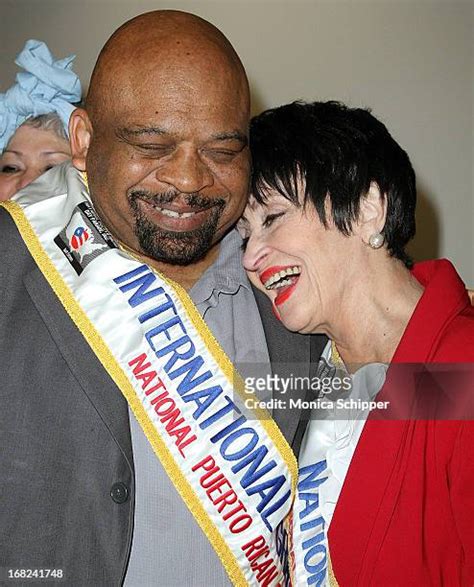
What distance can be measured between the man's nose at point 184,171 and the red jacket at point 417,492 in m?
0.48

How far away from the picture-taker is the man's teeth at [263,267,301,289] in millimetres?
1627

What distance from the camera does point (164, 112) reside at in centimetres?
144

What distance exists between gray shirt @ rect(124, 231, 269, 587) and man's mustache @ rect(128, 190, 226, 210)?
0.25 metres

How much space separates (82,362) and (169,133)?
0.44 metres

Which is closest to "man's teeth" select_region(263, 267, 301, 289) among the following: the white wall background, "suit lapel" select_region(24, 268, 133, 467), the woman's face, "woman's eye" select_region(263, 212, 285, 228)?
the woman's face

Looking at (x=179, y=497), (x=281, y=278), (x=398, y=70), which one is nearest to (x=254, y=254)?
(x=281, y=278)

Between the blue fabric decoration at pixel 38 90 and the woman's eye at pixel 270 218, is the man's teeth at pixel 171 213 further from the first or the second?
the blue fabric decoration at pixel 38 90

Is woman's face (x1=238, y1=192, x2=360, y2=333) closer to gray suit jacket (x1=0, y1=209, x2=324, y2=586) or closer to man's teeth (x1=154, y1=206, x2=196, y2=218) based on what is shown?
man's teeth (x1=154, y1=206, x2=196, y2=218)

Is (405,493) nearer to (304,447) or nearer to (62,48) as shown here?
(304,447)

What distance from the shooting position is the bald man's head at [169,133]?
56.9 inches

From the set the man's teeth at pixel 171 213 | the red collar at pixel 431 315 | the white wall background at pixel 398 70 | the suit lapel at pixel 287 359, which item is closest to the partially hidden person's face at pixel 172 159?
the man's teeth at pixel 171 213

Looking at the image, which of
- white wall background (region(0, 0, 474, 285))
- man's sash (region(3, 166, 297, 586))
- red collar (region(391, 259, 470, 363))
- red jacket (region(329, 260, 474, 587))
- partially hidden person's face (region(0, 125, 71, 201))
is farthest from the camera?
white wall background (region(0, 0, 474, 285))

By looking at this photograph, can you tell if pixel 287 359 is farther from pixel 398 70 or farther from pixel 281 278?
pixel 398 70

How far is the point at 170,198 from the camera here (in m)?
1.46
